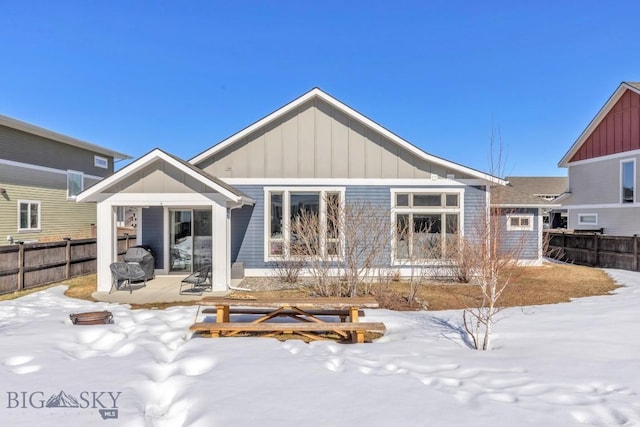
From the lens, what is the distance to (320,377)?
404 centimetres

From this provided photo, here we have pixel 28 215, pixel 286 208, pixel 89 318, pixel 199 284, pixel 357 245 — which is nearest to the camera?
pixel 89 318

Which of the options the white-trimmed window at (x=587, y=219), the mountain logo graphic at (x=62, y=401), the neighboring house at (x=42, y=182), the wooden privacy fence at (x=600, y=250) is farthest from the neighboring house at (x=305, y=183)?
the white-trimmed window at (x=587, y=219)

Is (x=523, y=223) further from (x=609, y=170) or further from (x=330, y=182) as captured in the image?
(x=330, y=182)

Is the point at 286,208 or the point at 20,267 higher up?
the point at 286,208

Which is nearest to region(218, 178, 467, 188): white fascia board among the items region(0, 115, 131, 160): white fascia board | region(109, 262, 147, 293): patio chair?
region(109, 262, 147, 293): patio chair

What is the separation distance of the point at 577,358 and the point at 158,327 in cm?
610

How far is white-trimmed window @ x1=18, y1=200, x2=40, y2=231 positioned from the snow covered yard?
13047 millimetres

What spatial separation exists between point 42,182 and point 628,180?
27.2 metres

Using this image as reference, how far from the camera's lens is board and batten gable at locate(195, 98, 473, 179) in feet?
38.4

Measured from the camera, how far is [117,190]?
943cm

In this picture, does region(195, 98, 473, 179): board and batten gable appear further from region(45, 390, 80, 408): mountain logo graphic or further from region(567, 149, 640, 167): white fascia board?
region(567, 149, 640, 167): white fascia board

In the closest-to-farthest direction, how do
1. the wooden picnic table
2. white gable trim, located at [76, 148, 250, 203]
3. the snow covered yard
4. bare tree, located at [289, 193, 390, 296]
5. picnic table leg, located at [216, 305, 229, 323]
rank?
1. the snow covered yard
2. the wooden picnic table
3. picnic table leg, located at [216, 305, 229, 323]
4. bare tree, located at [289, 193, 390, 296]
5. white gable trim, located at [76, 148, 250, 203]

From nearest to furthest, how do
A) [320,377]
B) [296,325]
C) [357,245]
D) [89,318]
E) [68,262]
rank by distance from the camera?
[320,377], [296,325], [89,318], [357,245], [68,262]

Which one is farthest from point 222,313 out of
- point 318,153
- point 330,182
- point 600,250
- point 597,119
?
point 597,119
